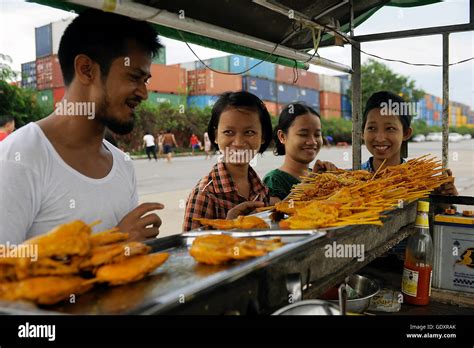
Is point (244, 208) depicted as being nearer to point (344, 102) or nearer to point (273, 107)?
point (273, 107)

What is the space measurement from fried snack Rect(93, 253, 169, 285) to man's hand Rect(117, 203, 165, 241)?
1.66 feet

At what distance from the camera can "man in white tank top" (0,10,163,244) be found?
1628 millimetres

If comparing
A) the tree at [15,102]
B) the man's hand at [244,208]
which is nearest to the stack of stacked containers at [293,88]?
the tree at [15,102]

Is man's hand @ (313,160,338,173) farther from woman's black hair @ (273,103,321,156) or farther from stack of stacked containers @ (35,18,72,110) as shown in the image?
stack of stacked containers @ (35,18,72,110)

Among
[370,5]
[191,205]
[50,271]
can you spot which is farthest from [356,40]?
[50,271]

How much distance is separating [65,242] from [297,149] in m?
2.57

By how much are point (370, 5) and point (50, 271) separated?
385 centimetres

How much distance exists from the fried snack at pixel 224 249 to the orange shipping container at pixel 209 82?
36.8 meters

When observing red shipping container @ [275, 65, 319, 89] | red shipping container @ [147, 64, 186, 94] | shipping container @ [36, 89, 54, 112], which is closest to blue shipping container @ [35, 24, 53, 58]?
shipping container @ [36, 89, 54, 112]

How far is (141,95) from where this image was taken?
73.1 inches

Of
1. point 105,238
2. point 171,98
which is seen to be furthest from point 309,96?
point 105,238

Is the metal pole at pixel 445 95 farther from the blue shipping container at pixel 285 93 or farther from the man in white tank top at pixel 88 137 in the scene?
the blue shipping container at pixel 285 93

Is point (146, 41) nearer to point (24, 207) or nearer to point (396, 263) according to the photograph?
point (24, 207)

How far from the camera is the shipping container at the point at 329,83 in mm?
48469
